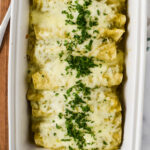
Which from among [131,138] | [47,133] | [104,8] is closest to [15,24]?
[104,8]

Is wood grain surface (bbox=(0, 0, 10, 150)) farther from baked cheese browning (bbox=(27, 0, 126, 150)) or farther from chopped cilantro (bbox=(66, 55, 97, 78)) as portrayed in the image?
chopped cilantro (bbox=(66, 55, 97, 78))

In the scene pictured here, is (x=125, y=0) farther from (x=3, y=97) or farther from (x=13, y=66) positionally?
(x=3, y=97)

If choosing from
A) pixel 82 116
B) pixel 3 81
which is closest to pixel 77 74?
pixel 82 116

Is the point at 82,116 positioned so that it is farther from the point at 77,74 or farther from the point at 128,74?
the point at 128,74

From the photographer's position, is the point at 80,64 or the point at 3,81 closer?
the point at 80,64

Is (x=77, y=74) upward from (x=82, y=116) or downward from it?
upward

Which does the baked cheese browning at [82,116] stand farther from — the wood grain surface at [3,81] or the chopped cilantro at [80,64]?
the wood grain surface at [3,81]

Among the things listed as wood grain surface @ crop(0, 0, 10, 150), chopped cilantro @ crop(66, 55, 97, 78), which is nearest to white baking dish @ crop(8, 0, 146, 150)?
wood grain surface @ crop(0, 0, 10, 150)
